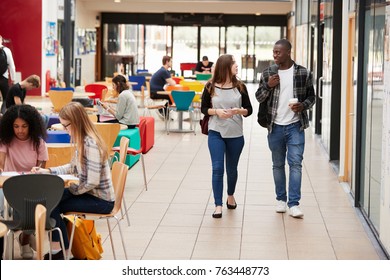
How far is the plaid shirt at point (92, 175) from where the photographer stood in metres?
6.99

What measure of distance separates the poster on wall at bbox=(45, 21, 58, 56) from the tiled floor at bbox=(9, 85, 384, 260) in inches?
527

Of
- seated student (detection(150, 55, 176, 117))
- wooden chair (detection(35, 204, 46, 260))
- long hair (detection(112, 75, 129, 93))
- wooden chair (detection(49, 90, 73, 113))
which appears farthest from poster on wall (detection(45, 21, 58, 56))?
wooden chair (detection(35, 204, 46, 260))

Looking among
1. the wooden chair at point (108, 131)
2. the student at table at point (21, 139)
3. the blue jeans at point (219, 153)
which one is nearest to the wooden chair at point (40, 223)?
the student at table at point (21, 139)

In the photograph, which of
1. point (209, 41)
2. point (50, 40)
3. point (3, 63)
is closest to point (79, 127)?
point (3, 63)

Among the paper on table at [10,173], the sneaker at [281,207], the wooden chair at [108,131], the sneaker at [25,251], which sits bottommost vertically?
the sneaker at [25,251]

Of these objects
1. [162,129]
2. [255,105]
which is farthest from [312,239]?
[255,105]

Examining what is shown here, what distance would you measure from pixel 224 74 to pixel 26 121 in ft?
7.73

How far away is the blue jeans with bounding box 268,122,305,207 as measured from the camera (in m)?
9.12

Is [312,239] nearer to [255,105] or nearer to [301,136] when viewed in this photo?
[301,136]

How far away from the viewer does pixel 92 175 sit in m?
6.98

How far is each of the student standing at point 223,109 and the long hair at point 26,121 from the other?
205 centimetres

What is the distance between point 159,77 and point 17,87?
6.74 meters

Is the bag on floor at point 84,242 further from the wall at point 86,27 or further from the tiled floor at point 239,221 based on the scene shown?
the wall at point 86,27

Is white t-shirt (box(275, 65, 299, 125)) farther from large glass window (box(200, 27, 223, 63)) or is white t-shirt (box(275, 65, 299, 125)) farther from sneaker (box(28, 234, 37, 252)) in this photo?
large glass window (box(200, 27, 223, 63))
